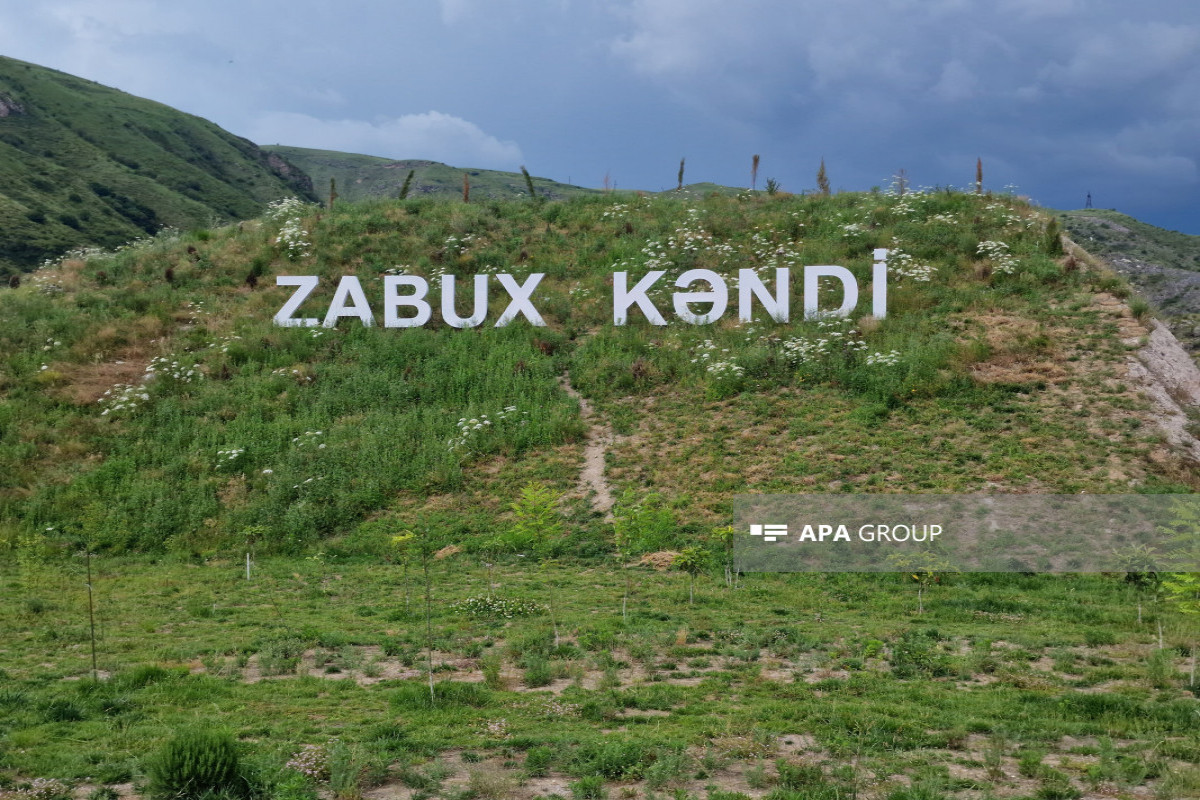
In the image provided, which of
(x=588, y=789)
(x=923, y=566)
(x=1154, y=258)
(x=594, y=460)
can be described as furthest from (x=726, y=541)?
(x=1154, y=258)

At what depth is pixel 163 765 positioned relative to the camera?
235 inches

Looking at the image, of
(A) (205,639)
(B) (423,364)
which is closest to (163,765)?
(A) (205,639)

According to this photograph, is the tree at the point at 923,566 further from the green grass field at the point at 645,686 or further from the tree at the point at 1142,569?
the tree at the point at 1142,569

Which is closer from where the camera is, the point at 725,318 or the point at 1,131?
the point at 725,318

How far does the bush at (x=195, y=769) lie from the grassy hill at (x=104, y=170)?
61107 millimetres

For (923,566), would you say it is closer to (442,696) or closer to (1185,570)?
(1185,570)

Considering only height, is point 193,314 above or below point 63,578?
above

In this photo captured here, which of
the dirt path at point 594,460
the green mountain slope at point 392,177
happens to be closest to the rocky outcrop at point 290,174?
the green mountain slope at point 392,177

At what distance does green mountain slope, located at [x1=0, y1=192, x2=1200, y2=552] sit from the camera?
18.5 metres

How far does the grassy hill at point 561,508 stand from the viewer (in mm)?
7129

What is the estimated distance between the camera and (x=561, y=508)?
18.5 meters

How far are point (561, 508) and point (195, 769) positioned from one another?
1275 centimetres

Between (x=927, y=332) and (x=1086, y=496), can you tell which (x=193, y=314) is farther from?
(x=1086, y=496)

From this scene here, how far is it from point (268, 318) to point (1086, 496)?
77.8 ft
